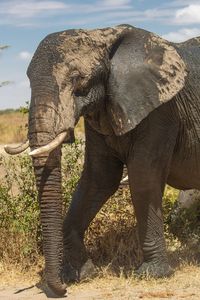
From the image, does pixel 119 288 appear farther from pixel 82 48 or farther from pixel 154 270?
pixel 82 48

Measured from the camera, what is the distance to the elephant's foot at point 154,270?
7.33 metres

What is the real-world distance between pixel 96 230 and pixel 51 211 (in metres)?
2.39

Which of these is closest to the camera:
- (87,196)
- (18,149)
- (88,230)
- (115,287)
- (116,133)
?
(18,149)

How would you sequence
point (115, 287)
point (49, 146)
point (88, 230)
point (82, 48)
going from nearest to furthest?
point (49, 146) → point (82, 48) → point (115, 287) → point (88, 230)

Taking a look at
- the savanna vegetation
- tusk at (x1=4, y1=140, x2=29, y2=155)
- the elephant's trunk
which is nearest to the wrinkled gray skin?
the elephant's trunk

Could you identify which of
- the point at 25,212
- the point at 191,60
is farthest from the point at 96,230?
the point at 191,60

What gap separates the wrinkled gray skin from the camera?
248 inches

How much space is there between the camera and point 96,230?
341 inches

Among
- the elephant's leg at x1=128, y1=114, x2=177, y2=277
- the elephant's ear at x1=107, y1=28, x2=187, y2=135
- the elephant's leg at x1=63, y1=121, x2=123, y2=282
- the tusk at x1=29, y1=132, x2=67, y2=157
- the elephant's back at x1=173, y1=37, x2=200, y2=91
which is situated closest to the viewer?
the tusk at x1=29, y1=132, x2=67, y2=157

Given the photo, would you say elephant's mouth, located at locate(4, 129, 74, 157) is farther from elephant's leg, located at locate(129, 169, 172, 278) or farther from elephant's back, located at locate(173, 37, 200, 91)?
elephant's back, located at locate(173, 37, 200, 91)

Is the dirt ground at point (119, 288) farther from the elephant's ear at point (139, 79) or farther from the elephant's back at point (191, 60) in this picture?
the elephant's back at point (191, 60)

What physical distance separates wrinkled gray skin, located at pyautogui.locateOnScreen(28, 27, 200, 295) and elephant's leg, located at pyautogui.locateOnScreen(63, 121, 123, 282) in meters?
0.01

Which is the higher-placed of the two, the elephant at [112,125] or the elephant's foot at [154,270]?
the elephant at [112,125]

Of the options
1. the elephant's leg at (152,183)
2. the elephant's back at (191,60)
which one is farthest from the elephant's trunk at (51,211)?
the elephant's back at (191,60)
